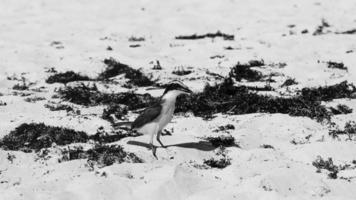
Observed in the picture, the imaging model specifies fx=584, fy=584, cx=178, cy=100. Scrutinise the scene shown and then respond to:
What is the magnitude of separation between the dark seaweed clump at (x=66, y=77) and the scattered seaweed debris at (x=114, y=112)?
3.16m

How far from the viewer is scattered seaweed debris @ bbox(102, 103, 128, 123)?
13.3 m

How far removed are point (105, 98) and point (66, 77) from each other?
2.88 metres

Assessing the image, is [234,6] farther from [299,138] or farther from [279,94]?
[299,138]

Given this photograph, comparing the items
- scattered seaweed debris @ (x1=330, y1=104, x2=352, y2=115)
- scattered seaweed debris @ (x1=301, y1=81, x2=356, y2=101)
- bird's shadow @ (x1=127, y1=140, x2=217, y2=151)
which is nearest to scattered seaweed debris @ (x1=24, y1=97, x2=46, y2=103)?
bird's shadow @ (x1=127, y1=140, x2=217, y2=151)

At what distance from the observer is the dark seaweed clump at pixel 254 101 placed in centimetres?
1330

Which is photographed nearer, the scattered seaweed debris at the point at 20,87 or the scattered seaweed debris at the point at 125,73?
the scattered seaweed debris at the point at 20,87

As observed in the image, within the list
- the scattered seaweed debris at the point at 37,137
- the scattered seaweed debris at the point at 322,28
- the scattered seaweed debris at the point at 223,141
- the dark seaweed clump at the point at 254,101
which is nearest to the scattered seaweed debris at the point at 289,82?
the dark seaweed clump at the point at 254,101

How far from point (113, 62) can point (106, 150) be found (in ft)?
27.8

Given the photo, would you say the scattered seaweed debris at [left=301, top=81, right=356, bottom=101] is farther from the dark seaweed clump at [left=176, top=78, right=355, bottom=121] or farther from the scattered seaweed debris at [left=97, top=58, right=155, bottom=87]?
the scattered seaweed debris at [left=97, top=58, right=155, bottom=87]

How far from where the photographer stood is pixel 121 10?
27.6m

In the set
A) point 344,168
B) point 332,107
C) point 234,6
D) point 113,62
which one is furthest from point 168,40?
point 344,168

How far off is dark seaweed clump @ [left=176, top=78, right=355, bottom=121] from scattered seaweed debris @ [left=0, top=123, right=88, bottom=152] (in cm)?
307

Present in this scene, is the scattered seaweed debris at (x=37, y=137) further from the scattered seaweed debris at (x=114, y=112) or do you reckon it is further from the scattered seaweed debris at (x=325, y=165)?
the scattered seaweed debris at (x=325, y=165)

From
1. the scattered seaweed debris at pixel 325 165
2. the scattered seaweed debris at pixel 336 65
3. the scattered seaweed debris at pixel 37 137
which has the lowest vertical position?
the scattered seaweed debris at pixel 336 65
